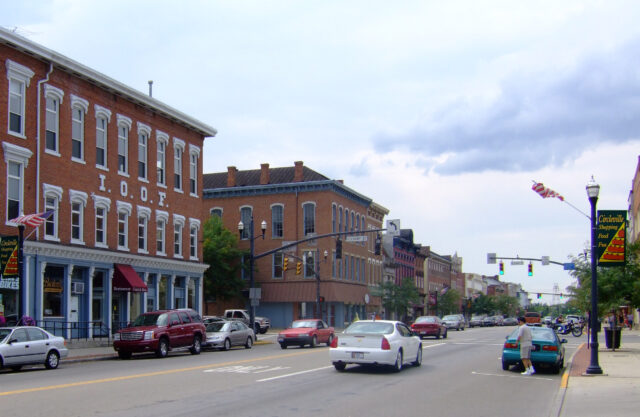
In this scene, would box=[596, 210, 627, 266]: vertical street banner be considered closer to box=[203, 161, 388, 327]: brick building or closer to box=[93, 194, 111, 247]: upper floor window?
box=[93, 194, 111, 247]: upper floor window

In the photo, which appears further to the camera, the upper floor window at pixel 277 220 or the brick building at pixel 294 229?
the upper floor window at pixel 277 220

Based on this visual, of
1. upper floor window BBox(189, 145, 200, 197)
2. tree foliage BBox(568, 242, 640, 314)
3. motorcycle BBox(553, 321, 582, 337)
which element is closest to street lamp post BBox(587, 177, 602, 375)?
tree foliage BBox(568, 242, 640, 314)

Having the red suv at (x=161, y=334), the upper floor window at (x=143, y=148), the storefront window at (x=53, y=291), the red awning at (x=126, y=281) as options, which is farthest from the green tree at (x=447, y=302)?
the red suv at (x=161, y=334)

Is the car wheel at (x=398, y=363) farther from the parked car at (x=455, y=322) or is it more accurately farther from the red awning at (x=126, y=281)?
the parked car at (x=455, y=322)

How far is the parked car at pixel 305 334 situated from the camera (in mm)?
33938

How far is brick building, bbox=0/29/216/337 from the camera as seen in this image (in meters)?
32.2

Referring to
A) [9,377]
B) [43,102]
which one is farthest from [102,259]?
[9,377]

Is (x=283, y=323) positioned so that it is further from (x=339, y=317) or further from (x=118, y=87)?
(x=118, y=87)

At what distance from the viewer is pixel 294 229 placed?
226 feet

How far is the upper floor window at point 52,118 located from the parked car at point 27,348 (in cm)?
1352

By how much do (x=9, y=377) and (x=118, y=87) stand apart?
21.8 meters

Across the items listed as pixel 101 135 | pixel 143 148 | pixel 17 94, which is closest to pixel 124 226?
pixel 143 148

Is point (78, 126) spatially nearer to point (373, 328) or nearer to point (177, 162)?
point (177, 162)

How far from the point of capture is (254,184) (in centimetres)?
7162
